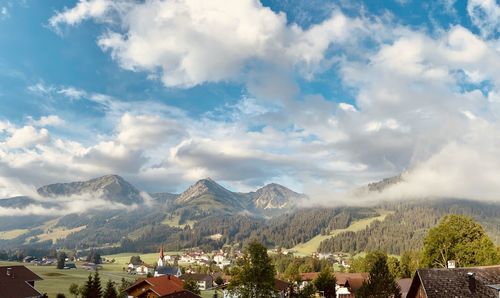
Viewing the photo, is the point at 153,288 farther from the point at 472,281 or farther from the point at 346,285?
the point at 346,285

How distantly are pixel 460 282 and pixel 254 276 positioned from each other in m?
27.3

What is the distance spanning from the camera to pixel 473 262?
289 ft

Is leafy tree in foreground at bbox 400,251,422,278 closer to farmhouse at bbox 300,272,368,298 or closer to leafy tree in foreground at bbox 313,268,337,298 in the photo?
farmhouse at bbox 300,272,368,298

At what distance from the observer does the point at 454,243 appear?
9275 cm

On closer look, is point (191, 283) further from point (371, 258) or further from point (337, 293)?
point (371, 258)

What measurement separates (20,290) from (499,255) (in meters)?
90.4

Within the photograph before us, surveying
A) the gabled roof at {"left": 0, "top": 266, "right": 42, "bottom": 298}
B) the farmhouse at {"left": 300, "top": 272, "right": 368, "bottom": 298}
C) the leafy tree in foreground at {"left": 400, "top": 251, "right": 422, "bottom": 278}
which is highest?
the gabled roof at {"left": 0, "top": 266, "right": 42, "bottom": 298}

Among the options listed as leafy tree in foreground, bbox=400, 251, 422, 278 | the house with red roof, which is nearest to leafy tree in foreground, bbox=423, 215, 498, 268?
the house with red roof

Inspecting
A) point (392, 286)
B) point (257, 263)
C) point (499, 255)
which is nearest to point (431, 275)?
point (392, 286)

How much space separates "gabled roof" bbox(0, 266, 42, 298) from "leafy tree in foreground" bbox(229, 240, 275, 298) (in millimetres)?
43002

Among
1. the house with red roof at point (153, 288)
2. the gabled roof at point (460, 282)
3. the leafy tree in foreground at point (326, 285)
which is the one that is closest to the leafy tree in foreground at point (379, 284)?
the gabled roof at point (460, 282)

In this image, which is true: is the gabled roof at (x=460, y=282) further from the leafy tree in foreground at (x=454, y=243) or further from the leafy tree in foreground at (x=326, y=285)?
the leafy tree in foreground at (x=326, y=285)

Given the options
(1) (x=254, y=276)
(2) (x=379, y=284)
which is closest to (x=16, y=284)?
(1) (x=254, y=276)

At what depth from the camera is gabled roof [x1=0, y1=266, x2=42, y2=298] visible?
8000 centimetres
